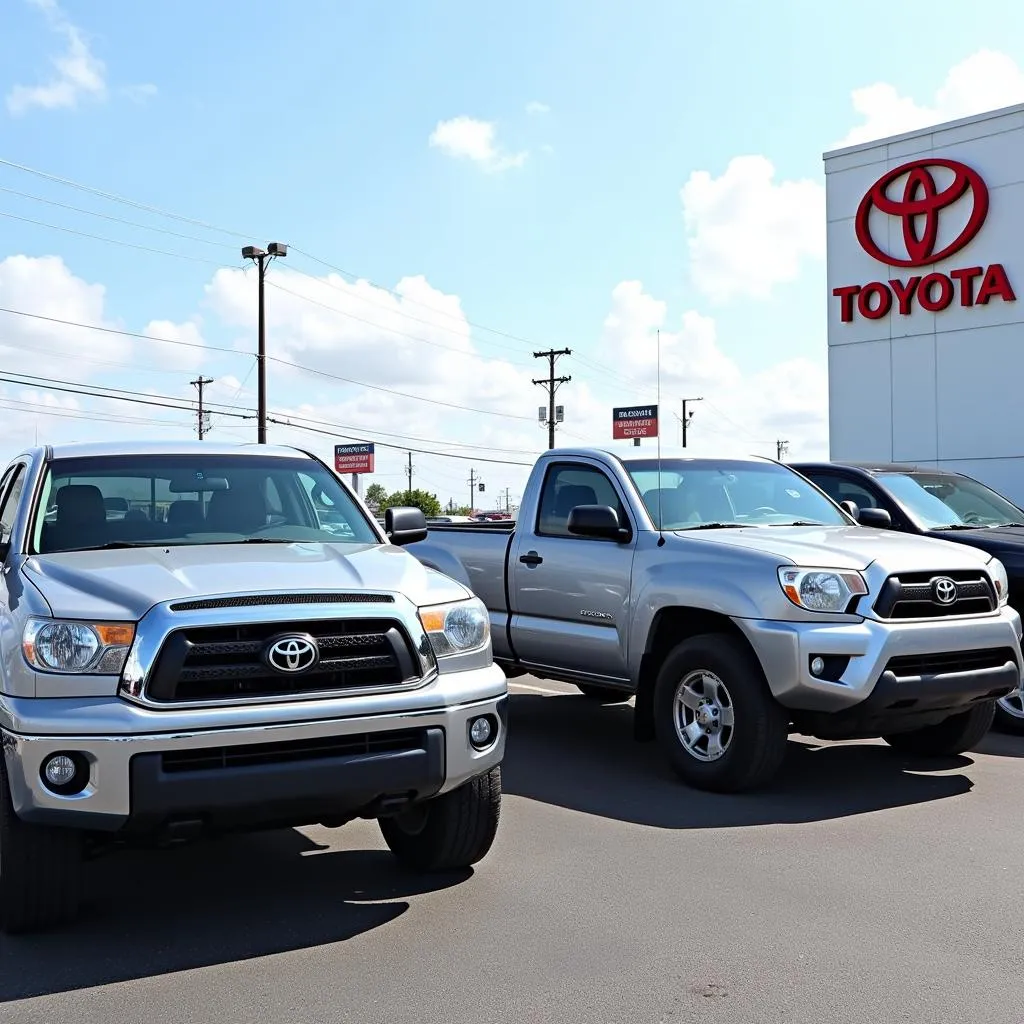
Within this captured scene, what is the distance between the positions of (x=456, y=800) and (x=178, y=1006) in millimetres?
1432

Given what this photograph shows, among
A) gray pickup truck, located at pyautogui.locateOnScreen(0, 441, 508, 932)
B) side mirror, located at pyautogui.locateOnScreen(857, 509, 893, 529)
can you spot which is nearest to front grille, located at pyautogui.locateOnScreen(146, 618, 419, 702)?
gray pickup truck, located at pyautogui.locateOnScreen(0, 441, 508, 932)

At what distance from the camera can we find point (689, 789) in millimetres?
6637

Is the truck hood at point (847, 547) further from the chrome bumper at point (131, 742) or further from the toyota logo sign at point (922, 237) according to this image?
the toyota logo sign at point (922, 237)

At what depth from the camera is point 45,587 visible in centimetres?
441

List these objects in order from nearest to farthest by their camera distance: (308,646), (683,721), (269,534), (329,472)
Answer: (308,646) < (269,534) < (329,472) < (683,721)

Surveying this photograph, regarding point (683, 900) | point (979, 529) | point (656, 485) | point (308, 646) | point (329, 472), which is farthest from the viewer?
point (979, 529)

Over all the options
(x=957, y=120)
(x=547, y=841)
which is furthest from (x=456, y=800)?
(x=957, y=120)

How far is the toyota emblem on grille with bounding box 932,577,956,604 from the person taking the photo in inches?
256

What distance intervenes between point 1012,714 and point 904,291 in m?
14.0

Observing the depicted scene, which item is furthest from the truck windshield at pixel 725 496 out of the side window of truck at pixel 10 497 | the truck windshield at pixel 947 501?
the side window of truck at pixel 10 497

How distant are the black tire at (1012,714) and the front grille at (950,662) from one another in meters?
1.65

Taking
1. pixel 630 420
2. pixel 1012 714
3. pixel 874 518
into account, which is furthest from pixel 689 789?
pixel 630 420

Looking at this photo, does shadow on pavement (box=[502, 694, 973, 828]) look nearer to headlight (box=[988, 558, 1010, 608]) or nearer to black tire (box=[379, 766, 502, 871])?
headlight (box=[988, 558, 1010, 608])

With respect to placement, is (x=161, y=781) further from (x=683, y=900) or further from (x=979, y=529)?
(x=979, y=529)
